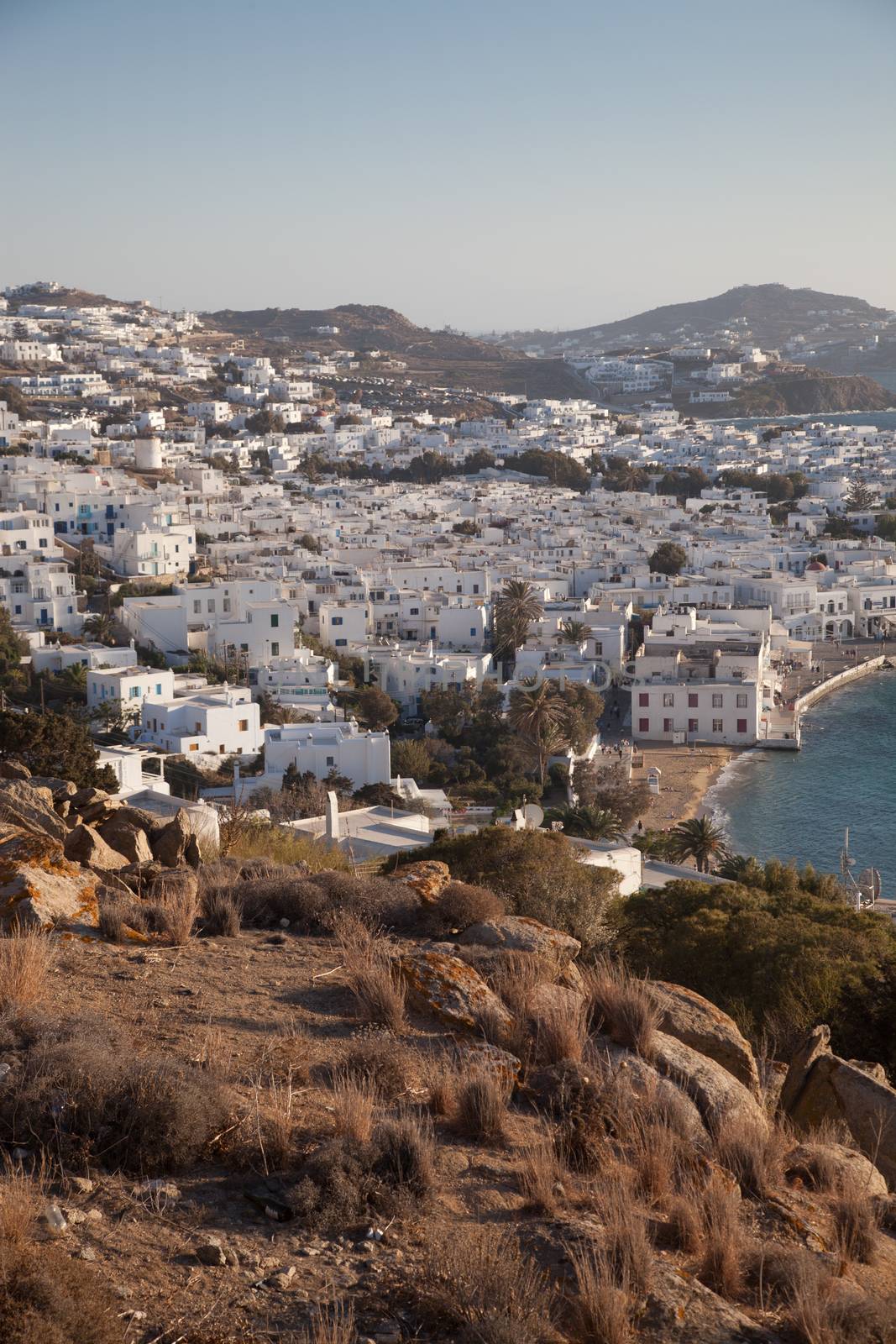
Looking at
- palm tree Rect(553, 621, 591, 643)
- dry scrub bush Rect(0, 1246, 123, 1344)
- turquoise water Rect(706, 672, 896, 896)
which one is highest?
dry scrub bush Rect(0, 1246, 123, 1344)

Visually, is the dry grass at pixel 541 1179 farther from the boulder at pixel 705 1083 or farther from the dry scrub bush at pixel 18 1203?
the dry scrub bush at pixel 18 1203

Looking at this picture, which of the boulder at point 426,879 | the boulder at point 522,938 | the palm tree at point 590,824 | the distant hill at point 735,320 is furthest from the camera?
the distant hill at point 735,320

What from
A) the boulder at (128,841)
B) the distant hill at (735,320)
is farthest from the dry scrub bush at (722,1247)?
the distant hill at (735,320)

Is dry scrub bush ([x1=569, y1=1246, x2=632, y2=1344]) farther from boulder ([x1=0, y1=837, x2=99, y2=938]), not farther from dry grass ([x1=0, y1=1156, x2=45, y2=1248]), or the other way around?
boulder ([x1=0, y1=837, x2=99, y2=938])

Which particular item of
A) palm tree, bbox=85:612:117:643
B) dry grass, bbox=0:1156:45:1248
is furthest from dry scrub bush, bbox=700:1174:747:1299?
palm tree, bbox=85:612:117:643

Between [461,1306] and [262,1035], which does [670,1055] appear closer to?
[262,1035]

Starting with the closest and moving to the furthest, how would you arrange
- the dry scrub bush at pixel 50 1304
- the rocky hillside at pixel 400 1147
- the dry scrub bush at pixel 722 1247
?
the dry scrub bush at pixel 50 1304 → the rocky hillside at pixel 400 1147 → the dry scrub bush at pixel 722 1247
